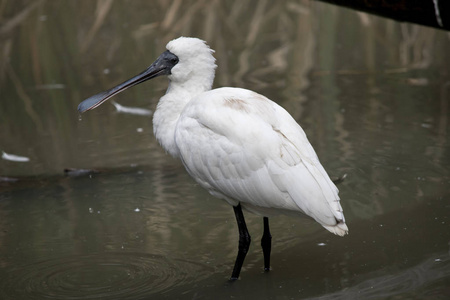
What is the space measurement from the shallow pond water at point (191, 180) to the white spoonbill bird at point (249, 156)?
486 millimetres

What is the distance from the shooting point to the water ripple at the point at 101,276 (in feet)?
16.8

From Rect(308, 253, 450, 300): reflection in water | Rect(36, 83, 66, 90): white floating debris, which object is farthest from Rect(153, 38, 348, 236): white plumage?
Rect(36, 83, 66, 90): white floating debris

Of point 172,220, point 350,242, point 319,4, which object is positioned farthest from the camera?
point 319,4

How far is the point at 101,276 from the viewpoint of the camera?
5.36 m

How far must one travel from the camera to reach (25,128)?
847 centimetres

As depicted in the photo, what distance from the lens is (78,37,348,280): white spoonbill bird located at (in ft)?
16.1

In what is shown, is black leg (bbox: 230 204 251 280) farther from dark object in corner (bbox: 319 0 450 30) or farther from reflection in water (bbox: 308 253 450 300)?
dark object in corner (bbox: 319 0 450 30)

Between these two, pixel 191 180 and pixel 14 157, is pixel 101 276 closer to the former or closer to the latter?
pixel 191 180

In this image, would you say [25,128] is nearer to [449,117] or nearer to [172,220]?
[172,220]

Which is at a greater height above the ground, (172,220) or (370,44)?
(370,44)

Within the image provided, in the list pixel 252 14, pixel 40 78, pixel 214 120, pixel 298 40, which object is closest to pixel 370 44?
pixel 298 40

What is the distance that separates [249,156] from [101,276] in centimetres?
122

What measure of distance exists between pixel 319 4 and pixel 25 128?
547cm

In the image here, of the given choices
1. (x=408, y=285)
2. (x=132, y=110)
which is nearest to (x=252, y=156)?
(x=408, y=285)
